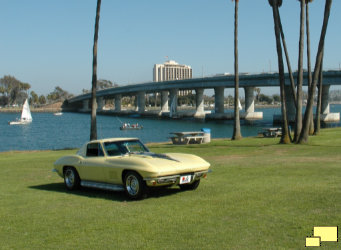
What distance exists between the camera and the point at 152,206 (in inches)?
396

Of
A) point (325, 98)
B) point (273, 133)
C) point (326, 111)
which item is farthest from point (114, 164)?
point (326, 111)

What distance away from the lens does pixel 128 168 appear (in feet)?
35.9

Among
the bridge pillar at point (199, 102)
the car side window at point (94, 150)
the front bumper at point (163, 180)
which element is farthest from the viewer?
the bridge pillar at point (199, 102)

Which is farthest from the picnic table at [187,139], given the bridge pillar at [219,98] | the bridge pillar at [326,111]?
the bridge pillar at [219,98]

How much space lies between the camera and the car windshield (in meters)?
12.1

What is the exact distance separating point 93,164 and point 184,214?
384 cm

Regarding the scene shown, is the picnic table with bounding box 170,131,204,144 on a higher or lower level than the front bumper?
lower

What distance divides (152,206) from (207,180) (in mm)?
3762

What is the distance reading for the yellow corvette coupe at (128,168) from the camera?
10641 millimetres

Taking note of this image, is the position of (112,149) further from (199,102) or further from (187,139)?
(199,102)

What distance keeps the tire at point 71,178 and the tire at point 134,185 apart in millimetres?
2179

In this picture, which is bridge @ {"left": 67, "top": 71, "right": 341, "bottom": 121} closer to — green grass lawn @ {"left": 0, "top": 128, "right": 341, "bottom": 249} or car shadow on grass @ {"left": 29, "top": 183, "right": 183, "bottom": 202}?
green grass lawn @ {"left": 0, "top": 128, "right": 341, "bottom": 249}

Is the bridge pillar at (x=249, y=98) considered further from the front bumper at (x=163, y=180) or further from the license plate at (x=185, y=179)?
the front bumper at (x=163, y=180)

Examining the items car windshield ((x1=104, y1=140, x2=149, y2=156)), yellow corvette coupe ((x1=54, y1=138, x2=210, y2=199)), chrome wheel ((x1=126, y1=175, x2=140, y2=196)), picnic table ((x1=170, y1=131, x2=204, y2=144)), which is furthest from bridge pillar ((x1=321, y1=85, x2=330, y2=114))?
chrome wheel ((x1=126, y1=175, x2=140, y2=196))
